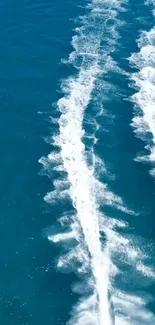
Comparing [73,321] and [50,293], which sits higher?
[50,293]

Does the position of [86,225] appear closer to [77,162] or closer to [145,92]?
[77,162]

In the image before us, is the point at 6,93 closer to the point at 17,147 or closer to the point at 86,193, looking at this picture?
the point at 17,147

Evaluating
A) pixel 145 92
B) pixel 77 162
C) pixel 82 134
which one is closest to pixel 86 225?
pixel 77 162

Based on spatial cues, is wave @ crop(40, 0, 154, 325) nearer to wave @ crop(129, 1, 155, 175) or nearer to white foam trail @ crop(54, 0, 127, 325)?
white foam trail @ crop(54, 0, 127, 325)

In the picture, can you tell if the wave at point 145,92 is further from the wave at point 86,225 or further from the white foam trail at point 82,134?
the wave at point 86,225

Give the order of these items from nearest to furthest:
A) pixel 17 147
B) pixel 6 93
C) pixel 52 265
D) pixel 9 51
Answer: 1. pixel 52 265
2. pixel 17 147
3. pixel 6 93
4. pixel 9 51

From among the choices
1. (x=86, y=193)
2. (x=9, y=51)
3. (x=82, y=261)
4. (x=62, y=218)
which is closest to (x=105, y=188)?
(x=86, y=193)
